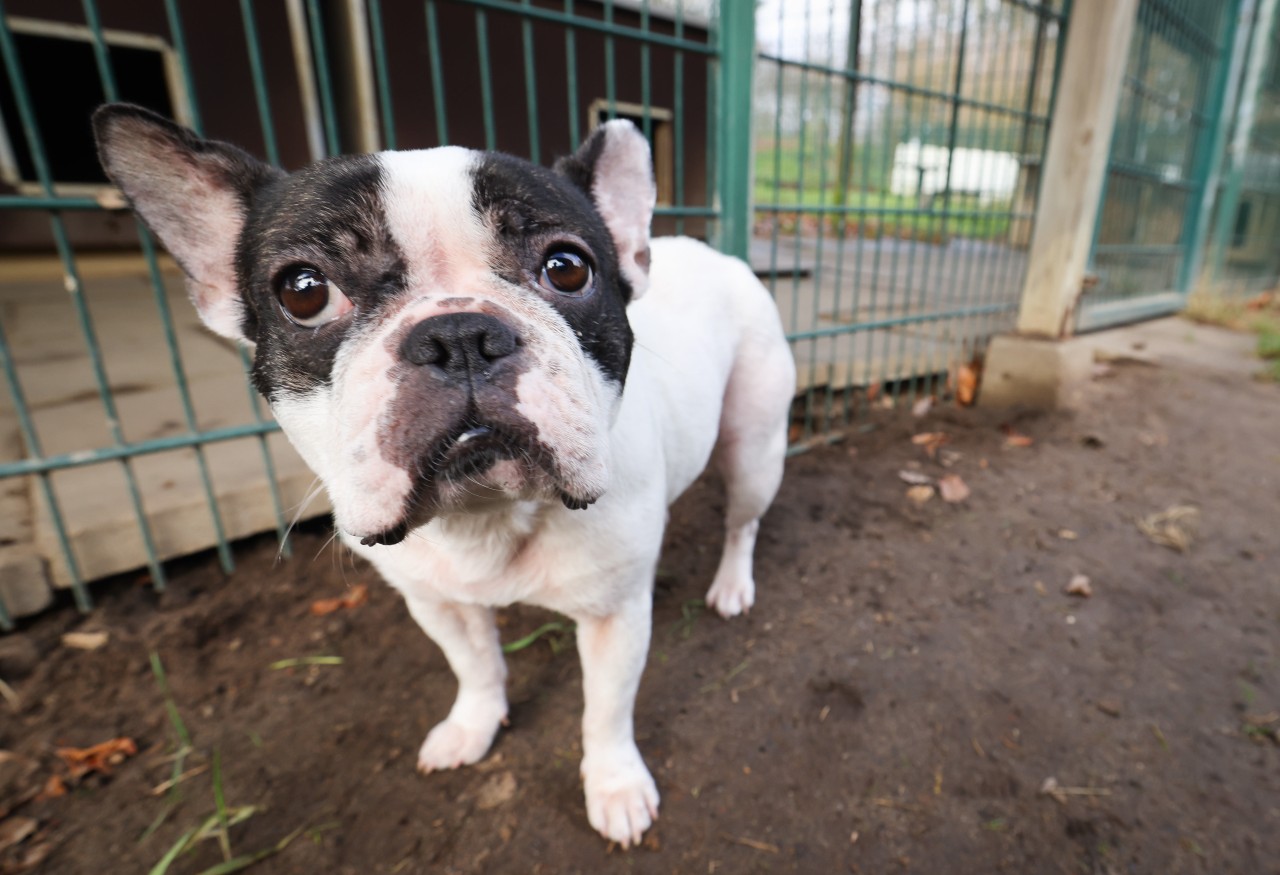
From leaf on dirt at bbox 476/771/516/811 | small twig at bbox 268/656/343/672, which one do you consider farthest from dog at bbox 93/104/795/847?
small twig at bbox 268/656/343/672

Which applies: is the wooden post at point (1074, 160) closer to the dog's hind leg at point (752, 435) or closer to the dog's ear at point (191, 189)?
the dog's hind leg at point (752, 435)

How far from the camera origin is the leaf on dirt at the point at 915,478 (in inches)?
134

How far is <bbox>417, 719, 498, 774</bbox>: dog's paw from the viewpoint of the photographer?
1.77 metres

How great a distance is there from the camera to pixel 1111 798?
5.40ft

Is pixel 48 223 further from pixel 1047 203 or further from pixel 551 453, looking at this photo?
pixel 1047 203

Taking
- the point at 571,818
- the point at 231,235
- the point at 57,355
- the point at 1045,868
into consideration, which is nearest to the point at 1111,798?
the point at 1045,868

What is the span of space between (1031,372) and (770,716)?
11.7 ft

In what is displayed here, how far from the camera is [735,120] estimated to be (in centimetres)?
312

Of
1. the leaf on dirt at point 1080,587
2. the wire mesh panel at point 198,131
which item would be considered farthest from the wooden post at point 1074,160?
the leaf on dirt at point 1080,587

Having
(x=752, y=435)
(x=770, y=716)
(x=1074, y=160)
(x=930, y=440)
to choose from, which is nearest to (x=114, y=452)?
(x=752, y=435)

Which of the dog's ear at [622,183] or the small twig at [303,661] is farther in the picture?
the small twig at [303,661]

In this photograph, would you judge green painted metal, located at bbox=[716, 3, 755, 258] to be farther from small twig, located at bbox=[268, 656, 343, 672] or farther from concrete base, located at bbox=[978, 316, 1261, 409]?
small twig, located at bbox=[268, 656, 343, 672]

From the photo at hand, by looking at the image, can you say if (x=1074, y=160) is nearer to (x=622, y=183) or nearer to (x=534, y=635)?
(x=622, y=183)

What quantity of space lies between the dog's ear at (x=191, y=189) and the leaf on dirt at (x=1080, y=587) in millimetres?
2901
